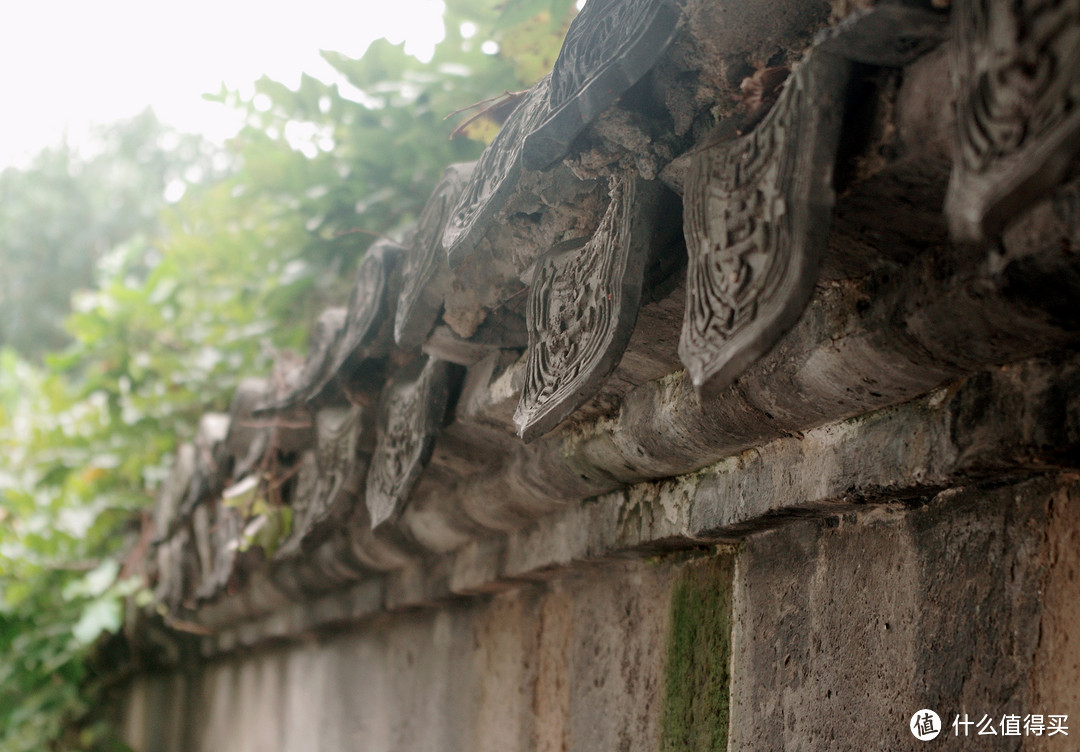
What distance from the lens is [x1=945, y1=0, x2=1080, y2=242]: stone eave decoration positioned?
1.14ft

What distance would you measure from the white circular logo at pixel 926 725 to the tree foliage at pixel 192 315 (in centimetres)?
112

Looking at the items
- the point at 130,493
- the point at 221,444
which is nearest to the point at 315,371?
the point at 221,444

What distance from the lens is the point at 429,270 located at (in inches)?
38.7

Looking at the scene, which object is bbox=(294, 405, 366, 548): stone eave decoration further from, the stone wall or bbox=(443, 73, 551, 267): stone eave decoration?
bbox=(443, 73, 551, 267): stone eave decoration

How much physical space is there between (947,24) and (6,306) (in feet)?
38.9

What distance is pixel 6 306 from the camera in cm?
1028

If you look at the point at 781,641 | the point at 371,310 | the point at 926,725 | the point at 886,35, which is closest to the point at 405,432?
the point at 371,310

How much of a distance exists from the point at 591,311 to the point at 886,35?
0.99 ft

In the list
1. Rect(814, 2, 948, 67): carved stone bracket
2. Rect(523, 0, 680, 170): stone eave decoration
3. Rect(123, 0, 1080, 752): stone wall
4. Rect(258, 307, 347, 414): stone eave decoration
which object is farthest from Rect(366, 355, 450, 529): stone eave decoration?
Rect(814, 2, 948, 67): carved stone bracket

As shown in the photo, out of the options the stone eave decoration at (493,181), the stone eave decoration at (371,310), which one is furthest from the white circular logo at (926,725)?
the stone eave decoration at (371,310)

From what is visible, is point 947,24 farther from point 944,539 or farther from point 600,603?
point 600,603

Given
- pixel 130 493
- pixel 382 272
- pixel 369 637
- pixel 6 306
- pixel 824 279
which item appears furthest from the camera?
pixel 6 306

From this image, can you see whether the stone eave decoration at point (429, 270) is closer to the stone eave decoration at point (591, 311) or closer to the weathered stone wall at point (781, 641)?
the stone eave decoration at point (591, 311)

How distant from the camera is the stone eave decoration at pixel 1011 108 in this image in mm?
347
